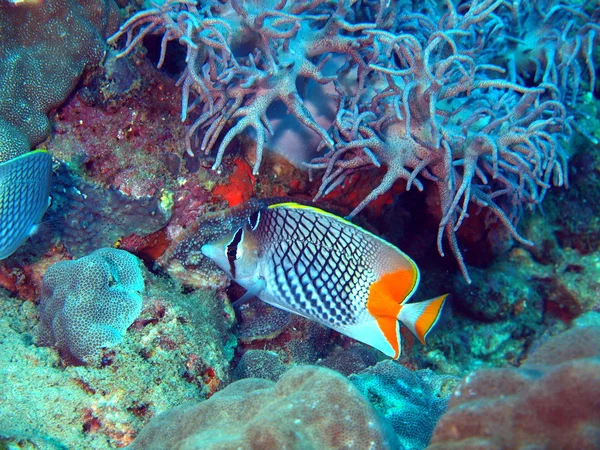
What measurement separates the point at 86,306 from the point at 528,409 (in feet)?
7.48

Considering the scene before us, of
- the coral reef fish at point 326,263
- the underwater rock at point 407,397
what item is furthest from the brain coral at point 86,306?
the underwater rock at point 407,397

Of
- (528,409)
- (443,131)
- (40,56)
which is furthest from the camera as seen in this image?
(443,131)

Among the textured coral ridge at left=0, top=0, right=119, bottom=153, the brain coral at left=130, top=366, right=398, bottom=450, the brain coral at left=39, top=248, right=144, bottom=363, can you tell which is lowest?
the brain coral at left=39, top=248, right=144, bottom=363

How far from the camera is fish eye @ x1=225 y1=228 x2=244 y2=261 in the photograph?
232 centimetres

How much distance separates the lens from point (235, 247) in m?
2.33

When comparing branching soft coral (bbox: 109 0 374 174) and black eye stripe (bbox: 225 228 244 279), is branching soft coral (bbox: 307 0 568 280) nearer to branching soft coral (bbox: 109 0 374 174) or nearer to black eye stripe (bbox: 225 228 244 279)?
branching soft coral (bbox: 109 0 374 174)

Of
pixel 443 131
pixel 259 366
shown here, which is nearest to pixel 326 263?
pixel 259 366

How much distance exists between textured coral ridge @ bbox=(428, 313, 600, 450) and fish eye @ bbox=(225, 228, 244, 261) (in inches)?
51.5

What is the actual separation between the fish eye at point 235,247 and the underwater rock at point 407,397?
1021mm

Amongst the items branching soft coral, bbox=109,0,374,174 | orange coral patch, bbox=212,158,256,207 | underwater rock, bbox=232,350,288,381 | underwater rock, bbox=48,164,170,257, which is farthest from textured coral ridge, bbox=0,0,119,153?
underwater rock, bbox=232,350,288,381

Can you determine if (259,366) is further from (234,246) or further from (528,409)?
(528,409)

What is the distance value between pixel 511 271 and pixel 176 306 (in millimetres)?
4314

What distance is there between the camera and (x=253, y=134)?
3053mm

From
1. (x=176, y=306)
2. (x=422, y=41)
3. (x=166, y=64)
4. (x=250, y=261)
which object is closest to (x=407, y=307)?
(x=250, y=261)
